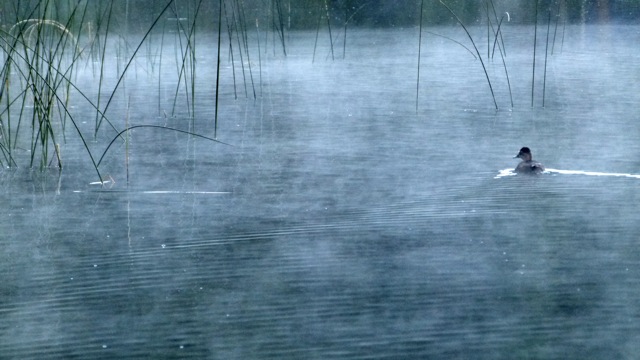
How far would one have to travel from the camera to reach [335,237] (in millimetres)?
2785

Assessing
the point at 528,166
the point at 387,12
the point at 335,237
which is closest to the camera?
the point at 335,237

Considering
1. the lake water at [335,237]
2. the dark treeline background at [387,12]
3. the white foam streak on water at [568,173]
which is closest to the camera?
the lake water at [335,237]

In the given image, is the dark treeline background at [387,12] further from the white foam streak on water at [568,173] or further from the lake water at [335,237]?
the white foam streak on water at [568,173]

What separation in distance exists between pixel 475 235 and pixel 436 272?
0.37 m

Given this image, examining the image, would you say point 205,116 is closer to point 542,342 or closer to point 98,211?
point 98,211

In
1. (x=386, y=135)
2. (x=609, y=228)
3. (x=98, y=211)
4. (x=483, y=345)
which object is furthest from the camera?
(x=386, y=135)

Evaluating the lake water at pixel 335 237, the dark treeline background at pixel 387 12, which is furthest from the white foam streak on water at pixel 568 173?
the dark treeline background at pixel 387 12

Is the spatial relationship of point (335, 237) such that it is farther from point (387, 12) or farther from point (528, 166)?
point (387, 12)

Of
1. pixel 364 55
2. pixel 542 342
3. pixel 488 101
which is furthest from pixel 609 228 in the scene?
pixel 364 55

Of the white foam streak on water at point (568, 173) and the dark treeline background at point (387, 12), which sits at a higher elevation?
the dark treeline background at point (387, 12)

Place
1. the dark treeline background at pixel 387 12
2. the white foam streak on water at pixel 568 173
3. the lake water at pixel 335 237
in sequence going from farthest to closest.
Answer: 1. the dark treeline background at pixel 387 12
2. the white foam streak on water at pixel 568 173
3. the lake water at pixel 335 237

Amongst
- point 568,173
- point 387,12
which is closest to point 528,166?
point 568,173

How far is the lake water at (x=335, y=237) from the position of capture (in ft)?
6.75

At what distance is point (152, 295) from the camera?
2330 mm
